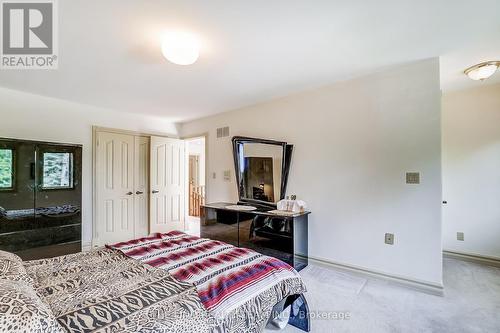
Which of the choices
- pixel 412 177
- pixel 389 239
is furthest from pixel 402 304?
pixel 412 177

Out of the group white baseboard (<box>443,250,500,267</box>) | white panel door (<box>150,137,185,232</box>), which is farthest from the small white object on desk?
white panel door (<box>150,137,185,232</box>)

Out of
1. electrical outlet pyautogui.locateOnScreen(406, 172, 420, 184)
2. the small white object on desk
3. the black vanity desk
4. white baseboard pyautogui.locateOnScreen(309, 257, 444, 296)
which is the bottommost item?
white baseboard pyautogui.locateOnScreen(309, 257, 444, 296)

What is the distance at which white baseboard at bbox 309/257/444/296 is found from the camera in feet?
7.76

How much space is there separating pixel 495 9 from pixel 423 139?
1.14 metres

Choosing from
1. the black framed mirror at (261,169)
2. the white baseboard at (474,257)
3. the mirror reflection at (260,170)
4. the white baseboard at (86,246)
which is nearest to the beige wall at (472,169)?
the white baseboard at (474,257)

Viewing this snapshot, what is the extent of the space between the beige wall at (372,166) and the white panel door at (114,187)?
109 inches

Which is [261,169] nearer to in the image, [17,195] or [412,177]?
[412,177]

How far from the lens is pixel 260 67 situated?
2.59m

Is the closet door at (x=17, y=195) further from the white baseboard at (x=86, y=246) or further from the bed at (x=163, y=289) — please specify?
the bed at (x=163, y=289)

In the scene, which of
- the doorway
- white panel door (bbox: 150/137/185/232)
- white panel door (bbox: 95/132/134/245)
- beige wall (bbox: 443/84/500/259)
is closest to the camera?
beige wall (bbox: 443/84/500/259)

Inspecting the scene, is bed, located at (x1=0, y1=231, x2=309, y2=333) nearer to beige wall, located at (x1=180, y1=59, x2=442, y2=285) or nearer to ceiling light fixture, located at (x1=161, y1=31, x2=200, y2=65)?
beige wall, located at (x1=180, y1=59, x2=442, y2=285)

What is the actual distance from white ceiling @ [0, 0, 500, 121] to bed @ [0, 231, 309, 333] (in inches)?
68.1

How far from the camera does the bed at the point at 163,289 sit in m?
1.02

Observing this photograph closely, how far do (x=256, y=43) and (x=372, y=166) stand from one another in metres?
1.85
